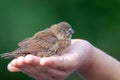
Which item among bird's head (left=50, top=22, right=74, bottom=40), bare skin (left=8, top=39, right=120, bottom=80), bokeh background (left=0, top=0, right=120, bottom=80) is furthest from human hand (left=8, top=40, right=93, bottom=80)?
bokeh background (left=0, top=0, right=120, bottom=80)

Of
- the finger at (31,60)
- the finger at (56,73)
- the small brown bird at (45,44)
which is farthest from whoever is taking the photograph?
the small brown bird at (45,44)

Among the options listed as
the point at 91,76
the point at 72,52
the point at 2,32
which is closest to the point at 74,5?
the point at 2,32

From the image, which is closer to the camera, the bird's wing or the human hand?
the human hand

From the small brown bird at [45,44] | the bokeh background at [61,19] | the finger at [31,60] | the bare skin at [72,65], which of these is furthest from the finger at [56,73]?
the bokeh background at [61,19]

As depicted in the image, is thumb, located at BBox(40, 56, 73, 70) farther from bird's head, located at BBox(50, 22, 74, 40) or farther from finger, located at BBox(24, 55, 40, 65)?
bird's head, located at BBox(50, 22, 74, 40)

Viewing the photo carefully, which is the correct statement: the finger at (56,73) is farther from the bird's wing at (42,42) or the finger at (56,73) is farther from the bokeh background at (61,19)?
the bokeh background at (61,19)

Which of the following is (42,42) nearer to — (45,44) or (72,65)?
(45,44)
